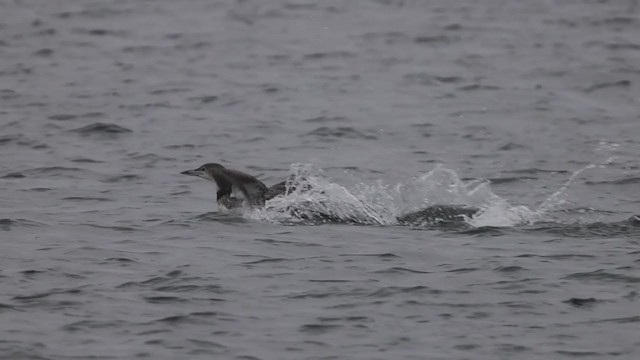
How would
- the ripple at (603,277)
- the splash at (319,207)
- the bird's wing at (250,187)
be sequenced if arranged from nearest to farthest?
the ripple at (603,277), the splash at (319,207), the bird's wing at (250,187)

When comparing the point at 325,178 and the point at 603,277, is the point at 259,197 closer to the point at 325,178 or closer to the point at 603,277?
the point at 325,178

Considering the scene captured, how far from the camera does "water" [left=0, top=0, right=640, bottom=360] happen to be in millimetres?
10000

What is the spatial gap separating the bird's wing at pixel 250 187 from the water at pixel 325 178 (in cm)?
15

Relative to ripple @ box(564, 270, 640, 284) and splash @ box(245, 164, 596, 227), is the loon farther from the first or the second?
ripple @ box(564, 270, 640, 284)

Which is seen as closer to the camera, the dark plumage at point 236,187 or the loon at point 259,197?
the loon at point 259,197

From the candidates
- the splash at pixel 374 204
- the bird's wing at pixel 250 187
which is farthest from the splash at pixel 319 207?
the bird's wing at pixel 250 187

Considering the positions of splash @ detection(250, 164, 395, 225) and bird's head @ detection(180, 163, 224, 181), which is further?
bird's head @ detection(180, 163, 224, 181)

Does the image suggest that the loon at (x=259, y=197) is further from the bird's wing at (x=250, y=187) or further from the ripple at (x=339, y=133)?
the ripple at (x=339, y=133)

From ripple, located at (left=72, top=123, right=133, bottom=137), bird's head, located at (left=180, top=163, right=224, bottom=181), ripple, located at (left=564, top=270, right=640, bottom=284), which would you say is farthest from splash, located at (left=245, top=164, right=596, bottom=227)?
ripple, located at (left=72, top=123, right=133, bottom=137)

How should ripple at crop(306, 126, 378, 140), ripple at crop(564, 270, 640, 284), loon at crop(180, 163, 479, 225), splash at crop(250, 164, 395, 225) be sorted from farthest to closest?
ripple at crop(306, 126, 378, 140) < splash at crop(250, 164, 395, 225) < loon at crop(180, 163, 479, 225) < ripple at crop(564, 270, 640, 284)

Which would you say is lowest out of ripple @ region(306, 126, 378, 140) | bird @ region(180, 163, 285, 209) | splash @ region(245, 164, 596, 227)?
ripple @ region(306, 126, 378, 140)

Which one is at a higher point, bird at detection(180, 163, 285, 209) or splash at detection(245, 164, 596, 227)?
bird at detection(180, 163, 285, 209)

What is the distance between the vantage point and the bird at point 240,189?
45.1 feet

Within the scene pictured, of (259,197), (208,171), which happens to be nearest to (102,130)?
(208,171)
